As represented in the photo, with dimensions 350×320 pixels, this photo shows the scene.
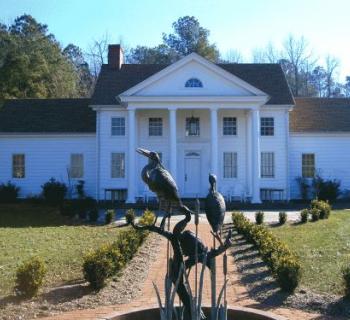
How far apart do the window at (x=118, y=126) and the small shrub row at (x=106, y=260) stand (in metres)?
19.1

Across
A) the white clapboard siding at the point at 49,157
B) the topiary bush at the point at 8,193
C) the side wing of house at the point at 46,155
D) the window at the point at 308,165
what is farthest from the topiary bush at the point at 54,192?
the window at the point at 308,165

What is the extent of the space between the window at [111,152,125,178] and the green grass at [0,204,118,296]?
20.7 ft

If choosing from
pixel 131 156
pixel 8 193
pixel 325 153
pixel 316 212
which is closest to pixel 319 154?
pixel 325 153

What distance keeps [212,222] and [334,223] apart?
53.4 ft

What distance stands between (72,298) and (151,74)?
1034 inches

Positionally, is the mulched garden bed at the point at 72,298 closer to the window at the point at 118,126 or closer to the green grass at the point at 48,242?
the green grass at the point at 48,242

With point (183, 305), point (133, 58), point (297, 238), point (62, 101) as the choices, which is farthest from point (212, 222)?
point (133, 58)

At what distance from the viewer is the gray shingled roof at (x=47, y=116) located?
33.1 metres

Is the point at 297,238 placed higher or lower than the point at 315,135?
lower

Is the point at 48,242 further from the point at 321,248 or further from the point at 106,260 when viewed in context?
the point at 321,248

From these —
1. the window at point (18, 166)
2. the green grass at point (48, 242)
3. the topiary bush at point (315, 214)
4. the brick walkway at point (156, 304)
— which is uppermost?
the window at point (18, 166)

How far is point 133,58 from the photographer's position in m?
66.6

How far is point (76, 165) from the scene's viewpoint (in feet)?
108

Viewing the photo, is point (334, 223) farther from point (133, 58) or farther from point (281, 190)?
point (133, 58)
